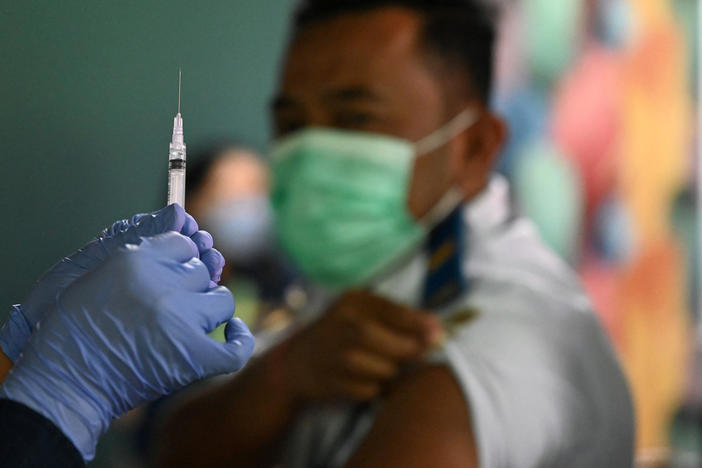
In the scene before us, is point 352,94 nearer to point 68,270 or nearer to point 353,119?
point 353,119

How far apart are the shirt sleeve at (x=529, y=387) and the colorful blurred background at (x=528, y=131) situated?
245mm

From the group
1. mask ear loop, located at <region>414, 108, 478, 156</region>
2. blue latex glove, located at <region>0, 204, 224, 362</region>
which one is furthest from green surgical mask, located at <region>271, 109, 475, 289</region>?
blue latex glove, located at <region>0, 204, 224, 362</region>

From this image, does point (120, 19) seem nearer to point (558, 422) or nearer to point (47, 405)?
point (47, 405)

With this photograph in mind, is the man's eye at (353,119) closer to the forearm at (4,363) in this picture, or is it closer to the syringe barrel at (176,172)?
the syringe barrel at (176,172)

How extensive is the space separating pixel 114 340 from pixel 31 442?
11 centimetres

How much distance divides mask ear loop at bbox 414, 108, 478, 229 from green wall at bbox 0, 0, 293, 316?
34 centimetres

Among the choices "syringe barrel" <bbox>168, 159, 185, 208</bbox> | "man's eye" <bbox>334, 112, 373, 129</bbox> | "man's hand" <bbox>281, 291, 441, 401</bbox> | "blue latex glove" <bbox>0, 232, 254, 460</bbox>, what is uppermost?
"syringe barrel" <bbox>168, 159, 185, 208</bbox>

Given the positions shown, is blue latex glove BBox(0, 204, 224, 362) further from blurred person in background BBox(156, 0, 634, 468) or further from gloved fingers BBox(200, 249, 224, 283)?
blurred person in background BBox(156, 0, 634, 468)

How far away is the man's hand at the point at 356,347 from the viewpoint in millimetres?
1218

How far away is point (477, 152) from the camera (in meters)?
1.32

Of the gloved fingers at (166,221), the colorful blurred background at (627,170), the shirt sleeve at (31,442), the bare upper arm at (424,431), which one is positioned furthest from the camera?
the colorful blurred background at (627,170)

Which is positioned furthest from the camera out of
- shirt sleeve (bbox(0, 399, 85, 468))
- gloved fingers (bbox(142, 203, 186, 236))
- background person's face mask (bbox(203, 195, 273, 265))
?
background person's face mask (bbox(203, 195, 273, 265))

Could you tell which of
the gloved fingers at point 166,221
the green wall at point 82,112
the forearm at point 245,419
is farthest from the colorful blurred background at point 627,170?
the gloved fingers at point 166,221

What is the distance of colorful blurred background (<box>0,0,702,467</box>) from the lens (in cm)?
101
